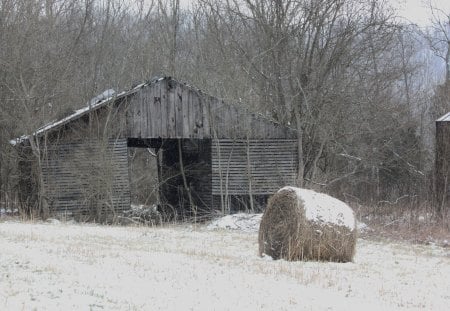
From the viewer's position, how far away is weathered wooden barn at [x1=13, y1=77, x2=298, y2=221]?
22828 millimetres

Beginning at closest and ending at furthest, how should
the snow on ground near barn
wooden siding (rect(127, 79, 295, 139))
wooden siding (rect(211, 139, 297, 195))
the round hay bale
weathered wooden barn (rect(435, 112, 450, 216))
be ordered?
the snow on ground near barn
the round hay bale
weathered wooden barn (rect(435, 112, 450, 216))
wooden siding (rect(127, 79, 295, 139))
wooden siding (rect(211, 139, 297, 195))

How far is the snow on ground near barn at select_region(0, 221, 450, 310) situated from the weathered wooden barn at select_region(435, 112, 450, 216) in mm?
8739

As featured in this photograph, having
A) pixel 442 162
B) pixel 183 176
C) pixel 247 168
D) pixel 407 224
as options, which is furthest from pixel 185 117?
pixel 442 162

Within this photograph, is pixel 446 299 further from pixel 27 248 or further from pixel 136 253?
pixel 27 248

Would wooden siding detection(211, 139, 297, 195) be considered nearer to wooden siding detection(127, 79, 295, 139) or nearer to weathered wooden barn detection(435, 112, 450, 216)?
wooden siding detection(127, 79, 295, 139)

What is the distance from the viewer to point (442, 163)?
2211 cm

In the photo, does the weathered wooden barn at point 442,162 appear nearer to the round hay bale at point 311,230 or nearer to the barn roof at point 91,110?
the barn roof at point 91,110

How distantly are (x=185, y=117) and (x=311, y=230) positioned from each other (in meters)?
12.8

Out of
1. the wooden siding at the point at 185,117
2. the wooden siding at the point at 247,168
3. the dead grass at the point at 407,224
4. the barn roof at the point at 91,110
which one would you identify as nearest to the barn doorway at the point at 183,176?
the wooden siding at the point at 247,168

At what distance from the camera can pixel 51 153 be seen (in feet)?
75.0

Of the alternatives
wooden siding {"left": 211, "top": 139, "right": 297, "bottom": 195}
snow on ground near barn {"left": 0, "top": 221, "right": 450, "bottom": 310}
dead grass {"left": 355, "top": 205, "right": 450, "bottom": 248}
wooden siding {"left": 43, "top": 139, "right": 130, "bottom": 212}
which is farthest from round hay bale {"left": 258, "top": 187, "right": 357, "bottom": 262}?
wooden siding {"left": 211, "top": 139, "right": 297, "bottom": 195}

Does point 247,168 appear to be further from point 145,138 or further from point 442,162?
point 442,162

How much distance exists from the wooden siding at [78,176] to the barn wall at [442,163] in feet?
36.2

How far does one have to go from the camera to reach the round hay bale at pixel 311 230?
38.7ft
